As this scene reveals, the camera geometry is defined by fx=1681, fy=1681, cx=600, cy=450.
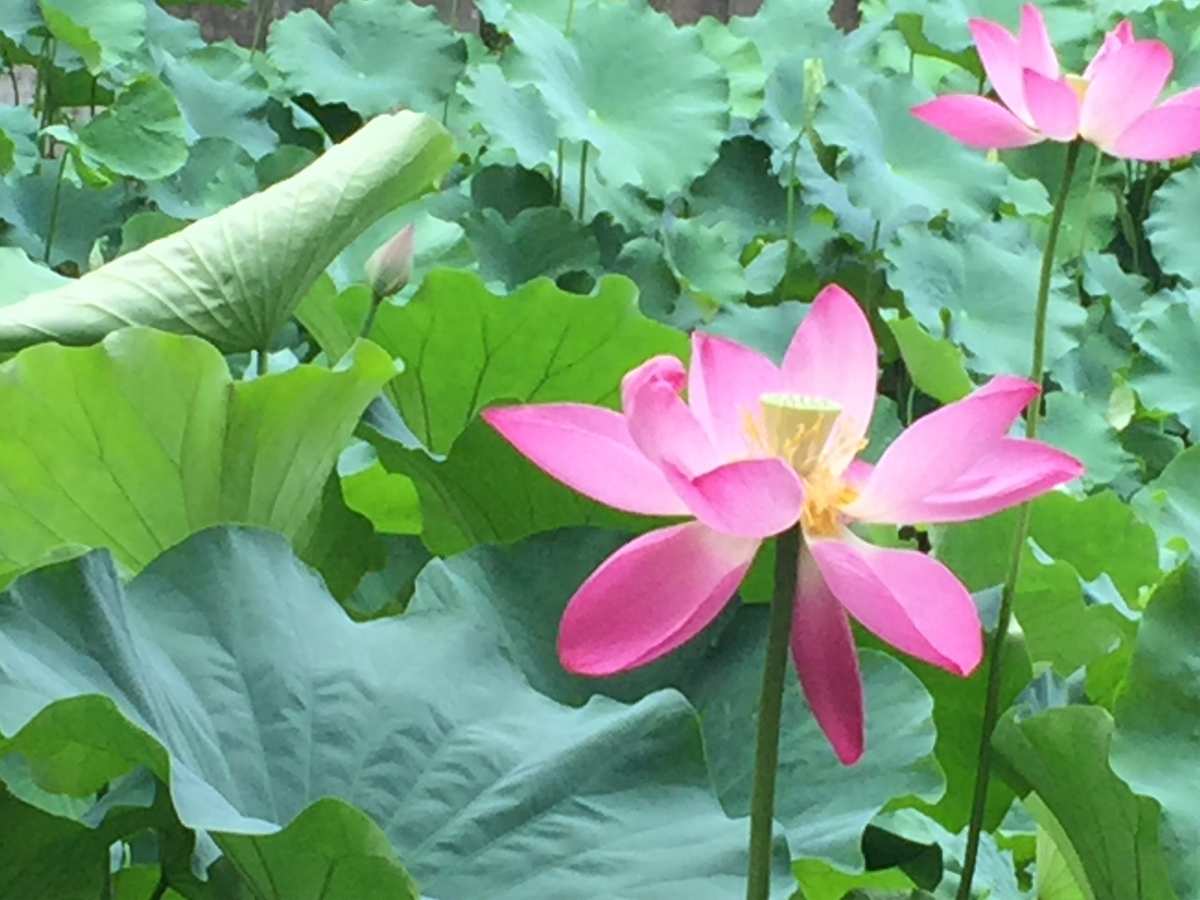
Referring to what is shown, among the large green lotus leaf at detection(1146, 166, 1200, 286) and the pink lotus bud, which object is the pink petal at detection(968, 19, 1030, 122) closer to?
the pink lotus bud

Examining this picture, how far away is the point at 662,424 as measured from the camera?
369mm

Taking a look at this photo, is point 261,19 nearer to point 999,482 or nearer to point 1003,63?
point 1003,63

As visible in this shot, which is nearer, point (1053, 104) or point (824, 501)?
point (824, 501)

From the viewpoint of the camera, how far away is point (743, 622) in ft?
2.01

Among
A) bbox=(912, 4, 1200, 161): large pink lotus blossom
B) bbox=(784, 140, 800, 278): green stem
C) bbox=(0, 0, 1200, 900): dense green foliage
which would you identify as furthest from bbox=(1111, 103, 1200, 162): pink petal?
bbox=(784, 140, 800, 278): green stem

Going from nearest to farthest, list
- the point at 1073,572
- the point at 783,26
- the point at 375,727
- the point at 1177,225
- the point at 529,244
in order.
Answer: the point at 375,727
the point at 1073,572
the point at 529,244
the point at 1177,225
the point at 783,26

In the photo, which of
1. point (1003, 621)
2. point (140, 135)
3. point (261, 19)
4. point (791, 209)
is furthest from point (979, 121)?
point (261, 19)

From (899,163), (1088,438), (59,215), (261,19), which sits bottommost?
(1088,438)

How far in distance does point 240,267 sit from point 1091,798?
1.25ft

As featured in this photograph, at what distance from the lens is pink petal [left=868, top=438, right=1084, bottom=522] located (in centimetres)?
38

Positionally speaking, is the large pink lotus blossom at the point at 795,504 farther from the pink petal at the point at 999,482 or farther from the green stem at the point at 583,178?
the green stem at the point at 583,178

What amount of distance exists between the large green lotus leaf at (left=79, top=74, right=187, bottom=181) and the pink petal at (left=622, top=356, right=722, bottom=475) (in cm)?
123

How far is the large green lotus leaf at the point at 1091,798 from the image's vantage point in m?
0.54

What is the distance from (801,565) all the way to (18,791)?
11.3 inches
